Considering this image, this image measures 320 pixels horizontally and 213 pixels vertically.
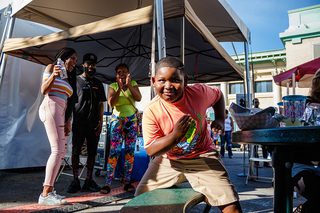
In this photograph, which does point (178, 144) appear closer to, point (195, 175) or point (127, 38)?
point (195, 175)

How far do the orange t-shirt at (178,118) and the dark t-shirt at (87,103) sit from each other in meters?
2.10

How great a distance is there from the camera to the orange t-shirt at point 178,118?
1.63m

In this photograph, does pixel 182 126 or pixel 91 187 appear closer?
pixel 182 126

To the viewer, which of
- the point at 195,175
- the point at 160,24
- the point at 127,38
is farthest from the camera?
the point at 127,38

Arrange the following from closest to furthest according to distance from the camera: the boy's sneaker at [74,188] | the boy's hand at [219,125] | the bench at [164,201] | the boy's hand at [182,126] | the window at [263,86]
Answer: the bench at [164,201] → the boy's hand at [182,126] → the boy's hand at [219,125] → the boy's sneaker at [74,188] → the window at [263,86]

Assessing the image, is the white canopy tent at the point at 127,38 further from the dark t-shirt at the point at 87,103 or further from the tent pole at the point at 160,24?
the tent pole at the point at 160,24

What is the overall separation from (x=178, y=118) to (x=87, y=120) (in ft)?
7.36

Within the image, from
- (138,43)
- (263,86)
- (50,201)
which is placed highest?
(263,86)

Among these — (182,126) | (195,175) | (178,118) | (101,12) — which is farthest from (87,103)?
(101,12)

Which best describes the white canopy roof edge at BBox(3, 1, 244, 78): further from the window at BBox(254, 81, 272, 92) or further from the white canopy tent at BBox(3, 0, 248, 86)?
the window at BBox(254, 81, 272, 92)

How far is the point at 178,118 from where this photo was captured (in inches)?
66.6

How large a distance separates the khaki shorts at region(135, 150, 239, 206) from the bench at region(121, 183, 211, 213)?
3.4 inches

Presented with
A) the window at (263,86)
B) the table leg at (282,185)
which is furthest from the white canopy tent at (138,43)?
the window at (263,86)

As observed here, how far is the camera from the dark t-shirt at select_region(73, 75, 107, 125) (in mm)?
3544
